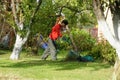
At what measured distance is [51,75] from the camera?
1402 cm

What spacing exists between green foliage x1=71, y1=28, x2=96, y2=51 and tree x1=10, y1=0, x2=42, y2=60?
786 centimetres

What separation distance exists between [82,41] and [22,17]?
32.4ft

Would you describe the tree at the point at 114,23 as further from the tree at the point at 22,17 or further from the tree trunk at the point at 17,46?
the tree trunk at the point at 17,46

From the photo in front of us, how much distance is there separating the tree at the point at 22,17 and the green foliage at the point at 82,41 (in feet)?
25.8

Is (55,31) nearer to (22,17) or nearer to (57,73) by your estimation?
(22,17)

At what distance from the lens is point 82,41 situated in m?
28.8

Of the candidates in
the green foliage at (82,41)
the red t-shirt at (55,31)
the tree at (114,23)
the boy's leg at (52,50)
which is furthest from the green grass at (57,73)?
the green foliage at (82,41)

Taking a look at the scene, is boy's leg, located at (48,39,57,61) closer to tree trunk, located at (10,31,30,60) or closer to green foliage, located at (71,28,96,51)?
tree trunk, located at (10,31,30,60)

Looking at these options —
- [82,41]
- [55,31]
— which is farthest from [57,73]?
[82,41]

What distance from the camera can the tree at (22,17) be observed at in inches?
744

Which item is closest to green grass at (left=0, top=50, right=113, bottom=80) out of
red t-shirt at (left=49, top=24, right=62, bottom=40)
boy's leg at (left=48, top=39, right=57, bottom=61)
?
boy's leg at (left=48, top=39, right=57, bottom=61)

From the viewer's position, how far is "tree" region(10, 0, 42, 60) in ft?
62.0

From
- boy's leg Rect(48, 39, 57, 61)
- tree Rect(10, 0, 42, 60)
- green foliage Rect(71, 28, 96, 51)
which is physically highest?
tree Rect(10, 0, 42, 60)

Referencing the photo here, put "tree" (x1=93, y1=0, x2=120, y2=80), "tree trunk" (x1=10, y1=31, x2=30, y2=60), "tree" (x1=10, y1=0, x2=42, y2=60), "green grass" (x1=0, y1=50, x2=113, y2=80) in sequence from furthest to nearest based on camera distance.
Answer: "tree trunk" (x1=10, y1=31, x2=30, y2=60), "tree" (x1=10, y1=0, x2=42, y2=60), "green grass" (x1=0, y1=50, x2=113, y2=80), "tree" (x1=93, y1=0, x2=120, y2=80)
